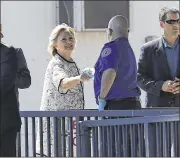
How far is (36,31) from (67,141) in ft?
13.9

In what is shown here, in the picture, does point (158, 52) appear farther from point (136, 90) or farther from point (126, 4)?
point (126, 4)

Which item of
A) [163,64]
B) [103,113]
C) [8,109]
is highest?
[163,64]

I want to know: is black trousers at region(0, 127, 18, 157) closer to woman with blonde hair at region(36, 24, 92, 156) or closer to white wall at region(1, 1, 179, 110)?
woman with blonde hair at region(36, 24, 92, 156)

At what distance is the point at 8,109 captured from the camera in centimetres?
559

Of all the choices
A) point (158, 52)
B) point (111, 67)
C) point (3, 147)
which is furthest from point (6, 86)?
point (158, 52)

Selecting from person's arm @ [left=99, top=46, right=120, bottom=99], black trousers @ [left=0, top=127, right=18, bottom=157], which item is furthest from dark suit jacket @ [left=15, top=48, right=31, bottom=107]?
black trousers @ [left=0, top=127, right=18, bottom=157]

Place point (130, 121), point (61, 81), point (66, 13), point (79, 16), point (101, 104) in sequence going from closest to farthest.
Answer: point (130, 121) < point (101, 104) < point (61, 81) < point (79, 16) < point (66, 13)

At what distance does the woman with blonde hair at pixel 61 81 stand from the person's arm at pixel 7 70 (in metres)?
1.07

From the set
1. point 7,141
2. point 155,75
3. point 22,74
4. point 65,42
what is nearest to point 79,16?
point 65,42

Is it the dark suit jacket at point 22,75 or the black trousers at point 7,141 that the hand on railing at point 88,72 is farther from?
the black trousers at point 7,141

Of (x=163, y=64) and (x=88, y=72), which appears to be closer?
(x=88, y=72)

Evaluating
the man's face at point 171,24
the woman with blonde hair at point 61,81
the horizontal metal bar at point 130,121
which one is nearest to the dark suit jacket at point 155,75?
the man's face at point 171,24

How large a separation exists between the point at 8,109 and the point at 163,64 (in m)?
2.02

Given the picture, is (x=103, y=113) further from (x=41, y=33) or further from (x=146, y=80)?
(x=41, y=33)
